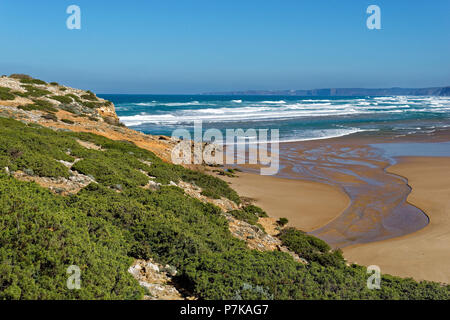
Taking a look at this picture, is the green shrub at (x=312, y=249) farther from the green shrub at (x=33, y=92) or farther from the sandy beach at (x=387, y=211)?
the green shrub at (x=33, y=92)

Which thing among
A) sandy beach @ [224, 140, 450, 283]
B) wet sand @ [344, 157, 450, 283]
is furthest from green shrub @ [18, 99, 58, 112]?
wet sand @ [344, 157, 450, 283]

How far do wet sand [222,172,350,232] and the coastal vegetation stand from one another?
10.3ft

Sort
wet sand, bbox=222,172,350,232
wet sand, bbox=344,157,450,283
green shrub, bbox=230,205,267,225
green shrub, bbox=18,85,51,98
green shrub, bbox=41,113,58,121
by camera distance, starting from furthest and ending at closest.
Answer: green shrub, bbox=18,85,51,98 < green shrub, bbox=41,113,58,121 < wet sand, bbox=222,172,350,232 < green shrub, bbox=230,205,267,225 < wet sand, bbox=344,157,450,283

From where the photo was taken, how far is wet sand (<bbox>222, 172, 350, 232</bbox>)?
40.8 feet

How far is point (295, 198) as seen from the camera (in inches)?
571

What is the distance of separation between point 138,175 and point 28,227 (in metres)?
5.75

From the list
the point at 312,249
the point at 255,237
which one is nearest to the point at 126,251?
the point at 255,237

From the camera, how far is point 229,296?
4656mm

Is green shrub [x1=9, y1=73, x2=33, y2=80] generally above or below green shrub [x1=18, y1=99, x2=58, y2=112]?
above

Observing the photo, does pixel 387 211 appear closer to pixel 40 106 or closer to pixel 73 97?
pixel 40 106

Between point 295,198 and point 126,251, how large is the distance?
10.1 m

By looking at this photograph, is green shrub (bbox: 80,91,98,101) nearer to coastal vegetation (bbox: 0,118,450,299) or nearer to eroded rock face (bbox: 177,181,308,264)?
coastal vegetation (bbox: 0,118,450,299)
